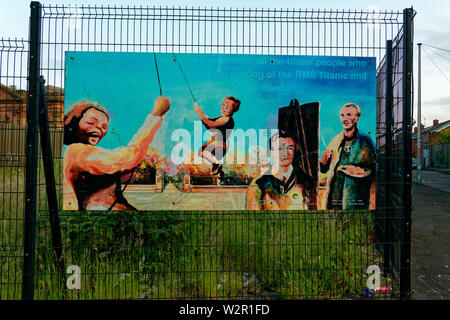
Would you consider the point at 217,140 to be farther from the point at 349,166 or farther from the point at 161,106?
the point at 349,166

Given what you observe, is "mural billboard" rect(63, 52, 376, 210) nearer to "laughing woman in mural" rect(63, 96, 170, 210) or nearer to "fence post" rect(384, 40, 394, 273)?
"laughing woman in mural" rect(63, 96, 170, 210)

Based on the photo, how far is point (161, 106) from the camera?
4629 millimetres

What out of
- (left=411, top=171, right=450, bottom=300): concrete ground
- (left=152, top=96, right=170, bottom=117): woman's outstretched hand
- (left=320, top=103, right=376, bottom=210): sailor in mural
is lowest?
(left=411, top=171, right=450, bottom=300): concrete ground

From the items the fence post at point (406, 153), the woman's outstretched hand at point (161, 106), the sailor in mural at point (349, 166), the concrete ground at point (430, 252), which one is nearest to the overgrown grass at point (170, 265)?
the sailor in mural at point (349, 166)

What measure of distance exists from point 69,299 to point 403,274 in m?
4.22

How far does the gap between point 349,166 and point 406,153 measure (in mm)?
703

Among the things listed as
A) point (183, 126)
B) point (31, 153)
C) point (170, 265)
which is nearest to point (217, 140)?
point (183, 126)

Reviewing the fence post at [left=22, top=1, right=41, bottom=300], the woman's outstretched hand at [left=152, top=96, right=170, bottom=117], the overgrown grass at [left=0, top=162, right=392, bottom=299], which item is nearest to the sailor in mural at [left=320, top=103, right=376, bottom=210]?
the overgrown grass at [left=0, top=162, right=392, bottom=299]

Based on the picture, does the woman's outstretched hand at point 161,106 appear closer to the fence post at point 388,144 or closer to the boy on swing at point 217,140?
the boy on swing at point 217,140

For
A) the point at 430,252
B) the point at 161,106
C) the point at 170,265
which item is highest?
the point at 161,106

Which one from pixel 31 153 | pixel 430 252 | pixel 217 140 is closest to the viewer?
pixel 31 153

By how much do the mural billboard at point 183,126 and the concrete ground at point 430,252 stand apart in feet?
8.73

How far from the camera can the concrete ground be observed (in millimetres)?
5117

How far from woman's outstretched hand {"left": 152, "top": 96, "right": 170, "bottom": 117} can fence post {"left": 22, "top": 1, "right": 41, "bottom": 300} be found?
4.64 feet
